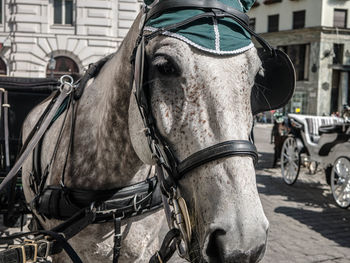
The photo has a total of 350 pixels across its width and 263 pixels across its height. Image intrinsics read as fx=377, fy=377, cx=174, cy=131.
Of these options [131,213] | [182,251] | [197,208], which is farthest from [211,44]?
[131,213]

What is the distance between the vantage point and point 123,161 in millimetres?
2000

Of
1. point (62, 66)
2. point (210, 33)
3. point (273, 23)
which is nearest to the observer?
point (210, 33)

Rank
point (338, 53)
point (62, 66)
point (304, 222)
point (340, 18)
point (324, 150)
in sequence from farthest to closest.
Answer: point (338, 53)
point (340, 18)
point (62, 66)
point (324, 150)
point (304, 222)

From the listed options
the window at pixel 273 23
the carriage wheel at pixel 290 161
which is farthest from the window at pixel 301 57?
the carriage wheel at pixel 290 161

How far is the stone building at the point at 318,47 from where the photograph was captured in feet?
98.6

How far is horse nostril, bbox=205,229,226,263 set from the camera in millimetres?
1243

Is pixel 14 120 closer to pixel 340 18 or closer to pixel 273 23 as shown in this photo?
pixel 340 18

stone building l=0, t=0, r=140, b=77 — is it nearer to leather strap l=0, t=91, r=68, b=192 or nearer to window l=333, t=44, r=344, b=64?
leather strap l=0, t=91, r=68, b=192

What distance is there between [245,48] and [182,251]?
2.78ft

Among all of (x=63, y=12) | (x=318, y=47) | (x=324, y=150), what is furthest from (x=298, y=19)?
(x=324, y=150)

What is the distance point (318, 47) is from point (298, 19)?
315cm

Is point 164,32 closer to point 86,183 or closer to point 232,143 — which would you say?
point 232,143

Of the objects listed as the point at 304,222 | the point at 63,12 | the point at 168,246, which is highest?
the point at 63,12

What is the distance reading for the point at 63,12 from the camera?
19.2 metres
